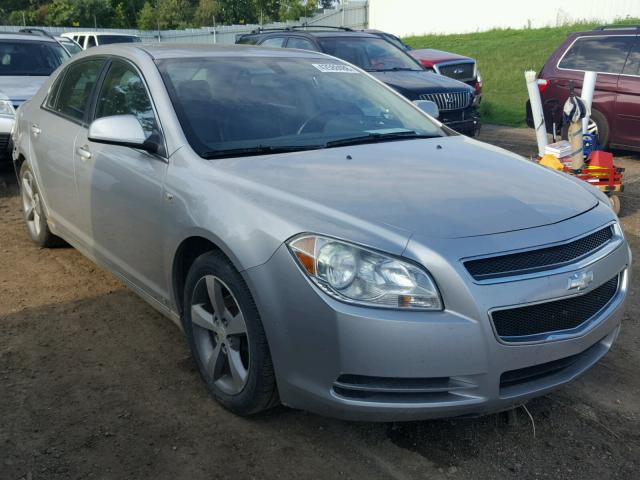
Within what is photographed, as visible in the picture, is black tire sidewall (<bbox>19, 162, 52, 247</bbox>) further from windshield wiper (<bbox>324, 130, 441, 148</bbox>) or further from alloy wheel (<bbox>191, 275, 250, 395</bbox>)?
windshield wiper (<bbox>324, 130, 441, 148</bbox>)

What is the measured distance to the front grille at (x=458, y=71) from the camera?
14141 mm

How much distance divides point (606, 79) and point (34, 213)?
7.70 meters

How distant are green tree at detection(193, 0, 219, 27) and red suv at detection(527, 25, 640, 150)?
48.4m

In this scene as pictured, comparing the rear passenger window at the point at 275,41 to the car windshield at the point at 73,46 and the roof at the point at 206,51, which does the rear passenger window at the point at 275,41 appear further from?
the roof at the point at 206,51

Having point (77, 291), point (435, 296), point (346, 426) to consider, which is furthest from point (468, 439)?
point (77, 291)

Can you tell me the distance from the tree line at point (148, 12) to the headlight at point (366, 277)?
45.0 meters

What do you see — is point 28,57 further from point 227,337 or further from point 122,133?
point 227,337

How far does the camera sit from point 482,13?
3462 cm

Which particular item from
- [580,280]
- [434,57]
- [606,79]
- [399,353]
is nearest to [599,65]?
[606,79]

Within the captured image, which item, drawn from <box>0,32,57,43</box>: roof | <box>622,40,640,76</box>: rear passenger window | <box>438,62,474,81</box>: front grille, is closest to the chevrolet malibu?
<box>622,40,640,76</box>: rear passenger window

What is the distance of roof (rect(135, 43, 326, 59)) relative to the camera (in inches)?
162

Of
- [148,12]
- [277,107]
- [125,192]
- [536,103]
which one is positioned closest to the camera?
[125,192]

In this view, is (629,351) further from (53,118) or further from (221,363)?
(53,118)

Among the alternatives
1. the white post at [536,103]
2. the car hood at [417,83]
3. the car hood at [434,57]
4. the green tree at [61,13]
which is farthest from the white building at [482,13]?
the white post at [536,103]
